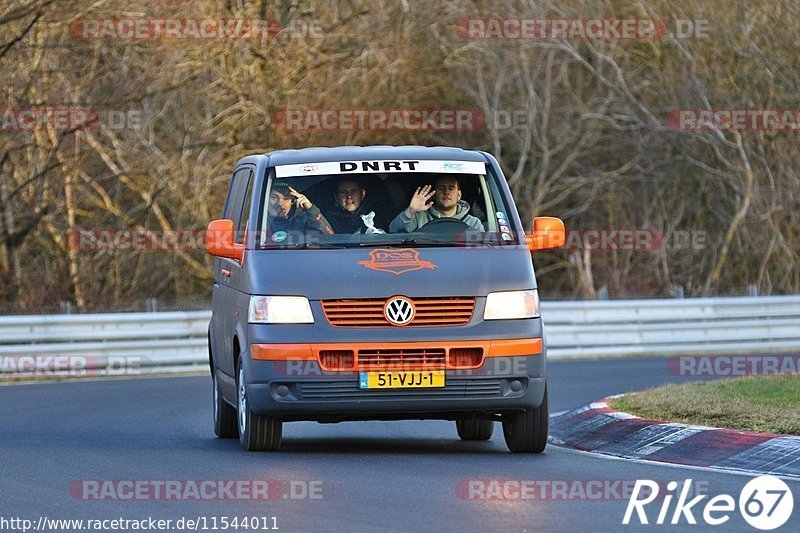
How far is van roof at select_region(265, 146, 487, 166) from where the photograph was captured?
39.0 feet

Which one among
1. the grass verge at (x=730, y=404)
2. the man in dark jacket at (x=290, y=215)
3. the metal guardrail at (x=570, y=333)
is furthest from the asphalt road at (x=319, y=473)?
the metal guardrail at (x=570, y=333)

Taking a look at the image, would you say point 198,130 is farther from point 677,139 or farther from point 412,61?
point 677,139

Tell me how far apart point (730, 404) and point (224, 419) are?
3.86 metres

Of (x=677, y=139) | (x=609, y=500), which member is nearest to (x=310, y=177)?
(x=609, y=500)

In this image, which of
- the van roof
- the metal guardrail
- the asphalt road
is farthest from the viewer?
the metal guardrail

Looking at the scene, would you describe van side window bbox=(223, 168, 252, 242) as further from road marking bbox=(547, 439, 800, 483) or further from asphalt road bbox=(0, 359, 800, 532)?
road marking bbox=(547, 439, 800, 483)

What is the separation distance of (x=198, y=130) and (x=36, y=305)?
415cm

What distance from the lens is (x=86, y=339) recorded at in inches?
877

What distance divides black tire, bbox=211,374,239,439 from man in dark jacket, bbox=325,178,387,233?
6.86ft

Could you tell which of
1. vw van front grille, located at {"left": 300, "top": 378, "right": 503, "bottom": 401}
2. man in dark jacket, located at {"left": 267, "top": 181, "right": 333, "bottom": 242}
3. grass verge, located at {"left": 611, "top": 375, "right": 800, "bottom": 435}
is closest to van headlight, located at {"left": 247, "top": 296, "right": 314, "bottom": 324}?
vw van front grille, located at {"left": 300, "top": 378, "right": 503, "bottom": 401}

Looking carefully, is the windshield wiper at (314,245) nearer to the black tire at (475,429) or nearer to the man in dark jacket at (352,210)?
the man in dark jacket at (352,210)

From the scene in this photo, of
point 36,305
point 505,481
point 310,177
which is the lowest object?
point 36,305

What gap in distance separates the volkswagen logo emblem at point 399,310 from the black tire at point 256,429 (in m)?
1.13

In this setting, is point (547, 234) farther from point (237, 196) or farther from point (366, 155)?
point (237, 196)
